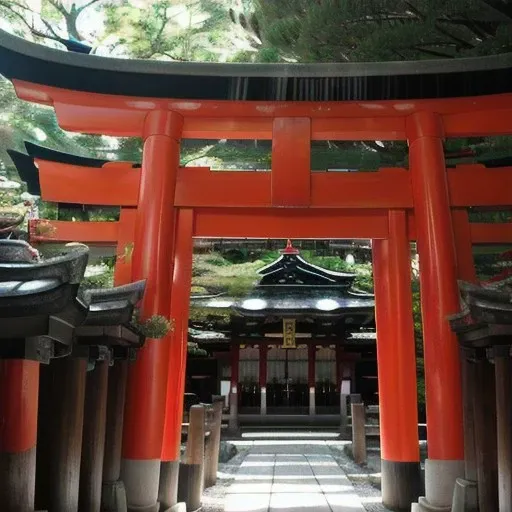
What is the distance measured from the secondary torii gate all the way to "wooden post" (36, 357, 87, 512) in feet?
5.34

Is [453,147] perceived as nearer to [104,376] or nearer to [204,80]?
[204,80]

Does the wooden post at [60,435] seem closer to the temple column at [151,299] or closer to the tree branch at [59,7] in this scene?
the temple column at [151,299]

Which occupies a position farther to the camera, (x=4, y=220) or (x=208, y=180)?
(x=208, y=180)

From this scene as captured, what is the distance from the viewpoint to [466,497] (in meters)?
5.92

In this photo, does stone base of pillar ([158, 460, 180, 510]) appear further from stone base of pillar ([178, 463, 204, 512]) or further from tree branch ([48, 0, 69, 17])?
tree branch ([48, 0, 69, 17])

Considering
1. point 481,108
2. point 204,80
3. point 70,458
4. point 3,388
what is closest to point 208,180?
point 204,80

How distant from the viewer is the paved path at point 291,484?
827cm

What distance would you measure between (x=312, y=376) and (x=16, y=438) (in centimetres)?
1467

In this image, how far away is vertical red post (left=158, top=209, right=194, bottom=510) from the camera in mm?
7148

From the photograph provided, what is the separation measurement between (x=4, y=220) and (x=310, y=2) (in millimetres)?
7195

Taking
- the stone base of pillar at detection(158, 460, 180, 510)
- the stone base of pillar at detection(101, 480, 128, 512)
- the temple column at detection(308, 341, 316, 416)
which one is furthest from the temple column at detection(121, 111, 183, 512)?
the temple column at detection(308, 341, 316, 416)

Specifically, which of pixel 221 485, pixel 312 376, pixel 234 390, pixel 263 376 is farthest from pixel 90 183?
pixel 312 376

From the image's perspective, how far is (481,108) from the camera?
689cm

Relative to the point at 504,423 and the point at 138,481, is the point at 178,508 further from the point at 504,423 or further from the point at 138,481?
the point at 504,423
